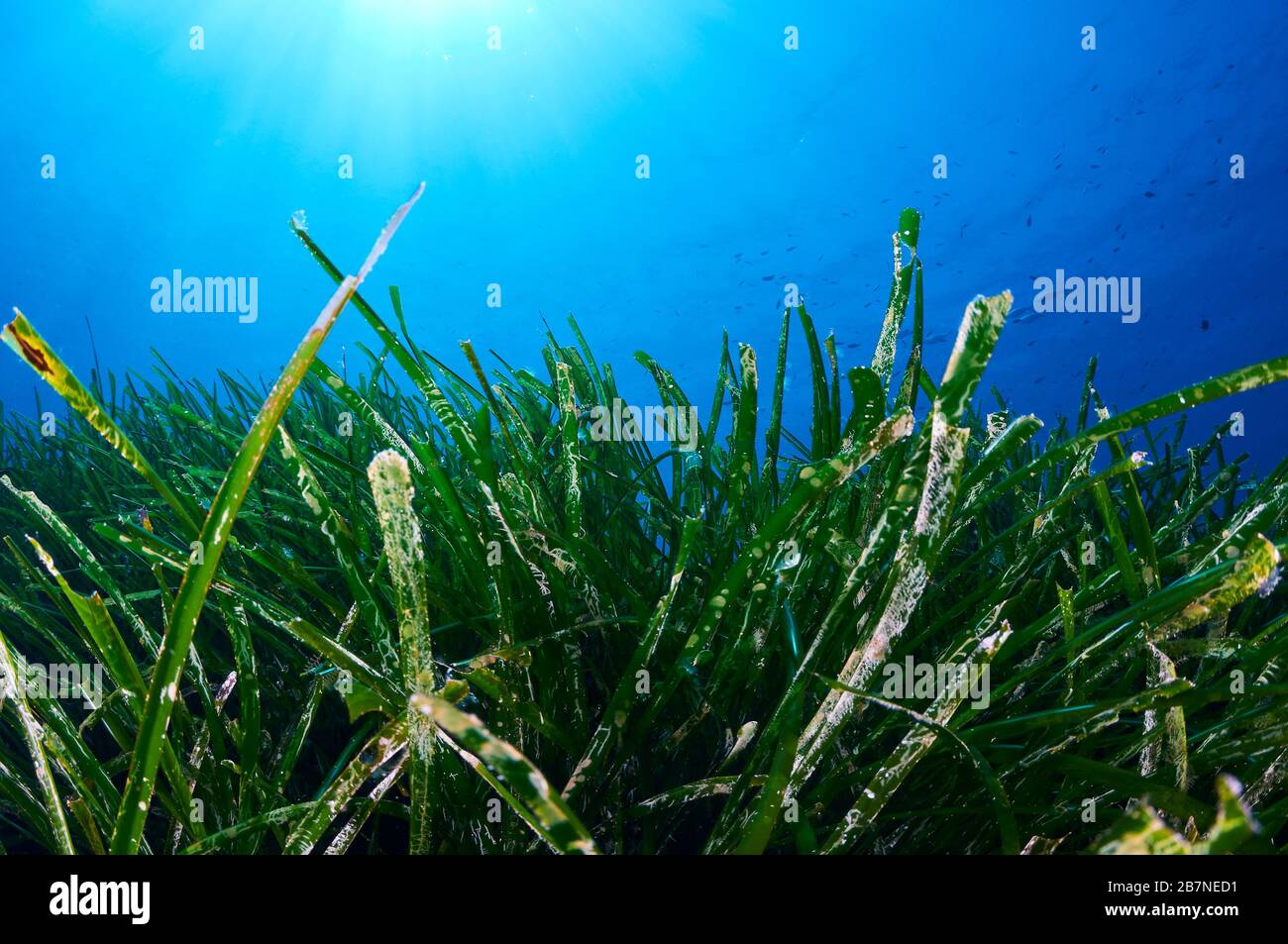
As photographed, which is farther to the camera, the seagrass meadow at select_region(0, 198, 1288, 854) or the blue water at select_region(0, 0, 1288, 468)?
the blue water at select_region(0, 0, 1288, 468)

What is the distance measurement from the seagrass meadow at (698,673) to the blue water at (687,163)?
1477 inches

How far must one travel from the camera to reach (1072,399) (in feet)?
161

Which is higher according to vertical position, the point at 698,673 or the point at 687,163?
the point at 687,163

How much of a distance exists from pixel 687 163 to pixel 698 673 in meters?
47.3

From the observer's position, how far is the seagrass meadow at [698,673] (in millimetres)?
507

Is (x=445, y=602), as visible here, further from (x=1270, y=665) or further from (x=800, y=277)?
(x=800, y=277)

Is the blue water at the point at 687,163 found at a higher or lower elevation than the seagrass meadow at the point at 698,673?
higher

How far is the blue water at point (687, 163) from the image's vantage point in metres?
38.4

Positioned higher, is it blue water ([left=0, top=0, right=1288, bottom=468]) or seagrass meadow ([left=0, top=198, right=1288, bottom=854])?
blue water ([left=0, top=0, right=1288, bottom=468])

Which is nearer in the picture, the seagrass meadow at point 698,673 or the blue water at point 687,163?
the seagrass meadow at point 698,673

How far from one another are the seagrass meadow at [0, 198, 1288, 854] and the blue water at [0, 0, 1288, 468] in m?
37.5

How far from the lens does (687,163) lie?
4444cm

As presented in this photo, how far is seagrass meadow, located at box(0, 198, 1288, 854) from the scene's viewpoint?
0.51m
